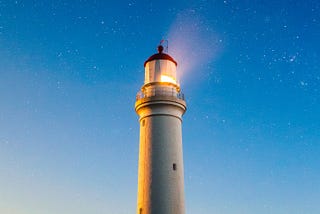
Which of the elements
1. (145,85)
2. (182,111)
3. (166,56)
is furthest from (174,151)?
(166,56)

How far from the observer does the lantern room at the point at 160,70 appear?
19047 mm

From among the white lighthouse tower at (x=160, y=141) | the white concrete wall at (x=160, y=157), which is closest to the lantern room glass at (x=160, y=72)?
the white lighthouse tower at (x=160, y=141)

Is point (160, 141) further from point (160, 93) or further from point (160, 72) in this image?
point (160, 72)

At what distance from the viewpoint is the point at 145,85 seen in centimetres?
1916

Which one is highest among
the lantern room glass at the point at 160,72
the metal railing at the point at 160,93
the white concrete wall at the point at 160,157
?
the lantern room glass at the point at 160,72

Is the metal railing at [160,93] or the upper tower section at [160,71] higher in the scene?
the upper tower section at [160,71]

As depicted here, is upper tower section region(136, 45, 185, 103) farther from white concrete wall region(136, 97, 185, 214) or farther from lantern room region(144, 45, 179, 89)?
white concrete wall region(136, 97, 185, 214)

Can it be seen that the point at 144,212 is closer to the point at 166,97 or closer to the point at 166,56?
the point at 166,97

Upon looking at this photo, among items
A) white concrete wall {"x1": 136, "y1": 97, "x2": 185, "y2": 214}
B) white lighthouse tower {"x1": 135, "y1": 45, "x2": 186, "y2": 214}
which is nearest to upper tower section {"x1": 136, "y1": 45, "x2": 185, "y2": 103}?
white lighthouse tower {"x1": 135, "y1": 45, "x2": 186, "y2": 214}

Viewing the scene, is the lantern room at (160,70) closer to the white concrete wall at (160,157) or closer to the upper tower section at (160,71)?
the upper tower section at (160,71)

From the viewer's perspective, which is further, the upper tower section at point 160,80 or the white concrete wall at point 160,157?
the upper tower section at point 160,80

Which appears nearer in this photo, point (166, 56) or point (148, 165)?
point (148, 165)

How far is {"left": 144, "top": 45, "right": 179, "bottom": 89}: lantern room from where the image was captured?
1905 cm

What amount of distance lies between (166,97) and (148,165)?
3.24 meters
